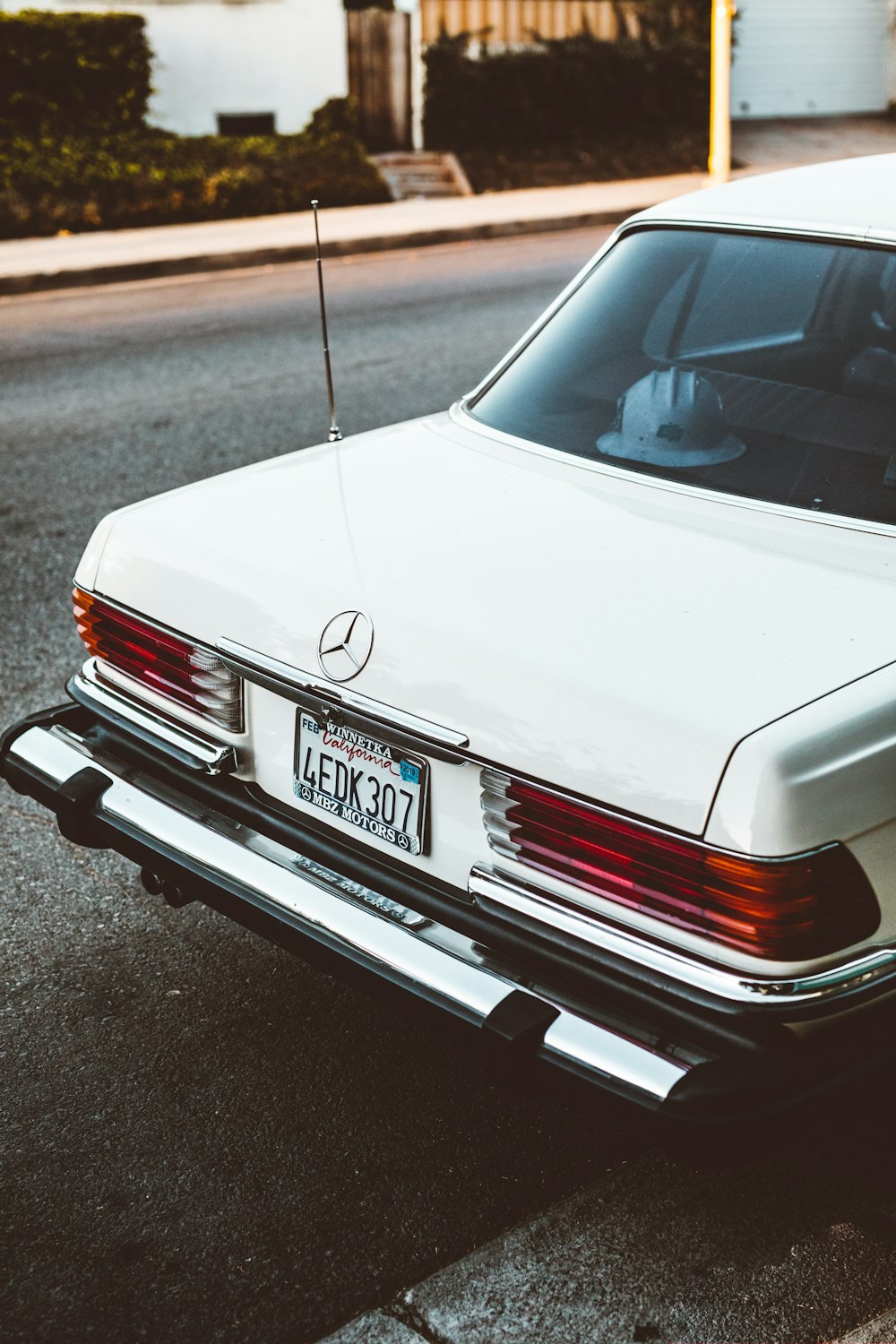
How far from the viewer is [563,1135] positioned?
293 cm

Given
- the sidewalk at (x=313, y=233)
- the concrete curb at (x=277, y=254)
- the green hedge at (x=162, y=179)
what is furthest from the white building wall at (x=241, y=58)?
the concrete curb at (x=277, y=254)

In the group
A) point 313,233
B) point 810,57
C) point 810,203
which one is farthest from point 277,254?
point 810,57

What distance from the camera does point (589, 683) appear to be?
7.71ft

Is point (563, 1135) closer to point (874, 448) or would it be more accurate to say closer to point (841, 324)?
point (874, 448)

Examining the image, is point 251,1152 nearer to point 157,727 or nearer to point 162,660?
point 157,727

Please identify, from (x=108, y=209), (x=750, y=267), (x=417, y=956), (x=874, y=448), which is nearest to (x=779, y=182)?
(x=750, y=267)

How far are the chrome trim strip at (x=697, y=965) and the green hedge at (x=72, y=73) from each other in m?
17.2

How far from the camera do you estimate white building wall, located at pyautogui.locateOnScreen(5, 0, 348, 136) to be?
19.0 m

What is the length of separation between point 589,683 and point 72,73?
17.7 m

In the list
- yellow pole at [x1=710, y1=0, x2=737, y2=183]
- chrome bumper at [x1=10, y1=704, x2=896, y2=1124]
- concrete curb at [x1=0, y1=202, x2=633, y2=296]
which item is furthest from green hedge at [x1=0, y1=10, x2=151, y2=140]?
chrome bumper at [x1=10, y1=704, x2=896, y2=1124]

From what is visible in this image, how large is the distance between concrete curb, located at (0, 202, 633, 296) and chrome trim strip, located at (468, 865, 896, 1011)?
40.7 ft

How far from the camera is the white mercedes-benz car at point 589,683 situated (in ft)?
7.32

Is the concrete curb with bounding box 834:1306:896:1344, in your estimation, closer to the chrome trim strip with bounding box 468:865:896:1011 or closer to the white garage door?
the chrome trim strip with bounding box 468:865:896:1011

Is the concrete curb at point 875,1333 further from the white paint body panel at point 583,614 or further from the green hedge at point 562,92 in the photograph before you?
the green hedge at point 562,92
